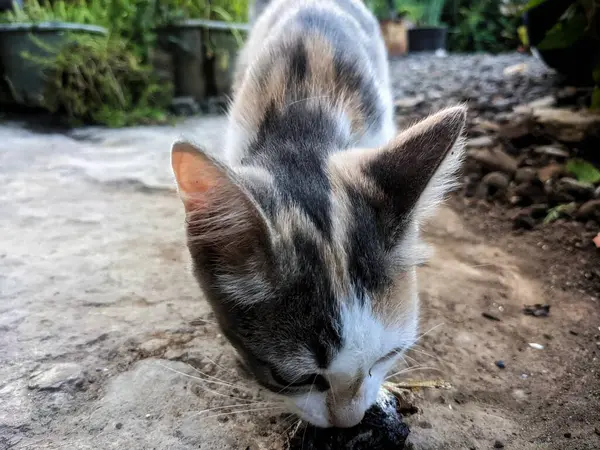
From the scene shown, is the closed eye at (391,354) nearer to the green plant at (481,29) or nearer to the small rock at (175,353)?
the small rock at (175,353)

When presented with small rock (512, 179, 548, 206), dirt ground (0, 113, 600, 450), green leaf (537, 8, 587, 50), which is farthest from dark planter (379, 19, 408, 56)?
dirt ground (0, 113, 600, 450)

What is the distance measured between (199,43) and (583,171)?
484 centimetres

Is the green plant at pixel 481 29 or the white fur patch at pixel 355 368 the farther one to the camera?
the green plant at pixel 481 29

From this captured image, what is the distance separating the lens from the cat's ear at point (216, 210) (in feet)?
3.92

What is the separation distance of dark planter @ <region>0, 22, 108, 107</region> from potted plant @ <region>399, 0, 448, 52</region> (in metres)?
7.84

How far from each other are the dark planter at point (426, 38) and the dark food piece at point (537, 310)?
10.4 metres

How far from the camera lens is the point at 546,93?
15.6 ft

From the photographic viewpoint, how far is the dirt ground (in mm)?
1495

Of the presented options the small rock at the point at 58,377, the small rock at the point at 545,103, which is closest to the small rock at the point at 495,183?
the small rock at the point at 545,103

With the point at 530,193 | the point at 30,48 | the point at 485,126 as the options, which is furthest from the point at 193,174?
the point at 30,48

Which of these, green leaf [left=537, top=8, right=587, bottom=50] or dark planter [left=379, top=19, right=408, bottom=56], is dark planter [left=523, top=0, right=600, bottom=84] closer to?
green leaf [left=537, top=8, right=587, bottom=50]

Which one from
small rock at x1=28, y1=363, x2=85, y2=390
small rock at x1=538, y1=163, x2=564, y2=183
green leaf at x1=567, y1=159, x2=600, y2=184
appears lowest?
small rock at x1=28, y1=363, x2=85, y2=390

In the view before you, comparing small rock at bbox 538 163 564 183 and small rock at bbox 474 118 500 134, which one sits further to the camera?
small rock at bbox 474 118 500 134

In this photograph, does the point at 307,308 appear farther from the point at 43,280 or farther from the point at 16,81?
the point at 16,81
